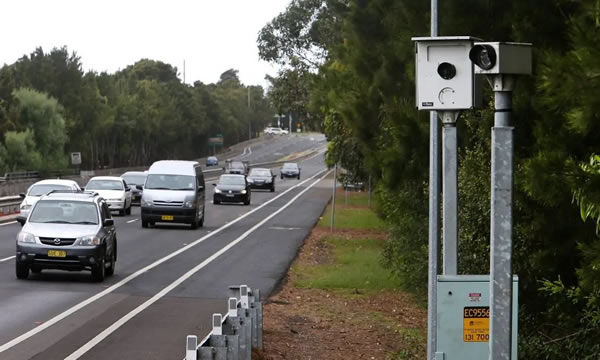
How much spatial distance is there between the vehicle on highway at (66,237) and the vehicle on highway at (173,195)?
645 inches

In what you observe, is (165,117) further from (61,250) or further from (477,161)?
(477,161)

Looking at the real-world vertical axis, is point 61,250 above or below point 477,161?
below

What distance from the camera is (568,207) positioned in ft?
44.8

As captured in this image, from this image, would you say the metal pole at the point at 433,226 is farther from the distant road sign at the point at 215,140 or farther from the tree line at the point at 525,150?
the distant road sign at the point at 215,140

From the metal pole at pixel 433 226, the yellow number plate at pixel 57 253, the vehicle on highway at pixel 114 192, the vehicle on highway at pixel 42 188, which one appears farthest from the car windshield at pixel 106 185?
the metal pole at pixel 433 226

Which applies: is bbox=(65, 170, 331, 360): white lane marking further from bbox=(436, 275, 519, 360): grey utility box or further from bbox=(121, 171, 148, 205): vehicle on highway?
bbox=(121, 171, 148, 205): vehicle on highway

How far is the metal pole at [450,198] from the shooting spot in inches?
440

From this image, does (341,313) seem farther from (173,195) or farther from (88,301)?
(173,195)

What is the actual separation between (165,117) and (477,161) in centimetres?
11291

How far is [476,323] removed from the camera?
10383 millimetres

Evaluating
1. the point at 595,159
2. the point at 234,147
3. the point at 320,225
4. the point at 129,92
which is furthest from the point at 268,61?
the point at 234,147

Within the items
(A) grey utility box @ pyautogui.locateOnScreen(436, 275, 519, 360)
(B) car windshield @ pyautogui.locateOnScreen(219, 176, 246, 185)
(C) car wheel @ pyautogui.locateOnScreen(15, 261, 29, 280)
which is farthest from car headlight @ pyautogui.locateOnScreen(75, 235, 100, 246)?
(B) car windshield @ pyautogui.locateOnScreen(219, 176, 246, 185)

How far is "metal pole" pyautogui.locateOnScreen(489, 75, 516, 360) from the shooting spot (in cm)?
809

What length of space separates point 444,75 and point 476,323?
2.17 m
